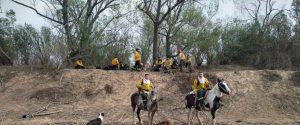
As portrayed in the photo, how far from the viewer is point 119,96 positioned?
103 ft

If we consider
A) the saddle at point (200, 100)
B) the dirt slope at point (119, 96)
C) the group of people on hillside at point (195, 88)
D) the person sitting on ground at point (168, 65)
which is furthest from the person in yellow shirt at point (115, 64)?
the saddle at point (200, 100)

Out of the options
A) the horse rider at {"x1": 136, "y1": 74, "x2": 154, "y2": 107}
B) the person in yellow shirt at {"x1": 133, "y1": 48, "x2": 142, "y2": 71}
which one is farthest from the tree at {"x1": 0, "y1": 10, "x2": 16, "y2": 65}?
the horse rider at {"x1": 136, "y1": 74, "x2": 154, "y2": 107}

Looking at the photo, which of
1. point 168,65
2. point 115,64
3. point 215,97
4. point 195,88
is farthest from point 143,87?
point 115,64

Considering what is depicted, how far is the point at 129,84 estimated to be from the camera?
3259 centimetres

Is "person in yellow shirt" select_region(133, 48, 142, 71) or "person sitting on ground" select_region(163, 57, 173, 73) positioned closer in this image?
"person in yellow shirt" select_region(133, 48, 142, 71)

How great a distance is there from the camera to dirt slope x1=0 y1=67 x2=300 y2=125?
91.5ft

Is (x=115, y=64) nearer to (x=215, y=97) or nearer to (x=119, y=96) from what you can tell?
(x=119, y=96)

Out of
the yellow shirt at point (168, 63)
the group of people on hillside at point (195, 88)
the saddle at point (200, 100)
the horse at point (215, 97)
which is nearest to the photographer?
the horse at point (215, 97)

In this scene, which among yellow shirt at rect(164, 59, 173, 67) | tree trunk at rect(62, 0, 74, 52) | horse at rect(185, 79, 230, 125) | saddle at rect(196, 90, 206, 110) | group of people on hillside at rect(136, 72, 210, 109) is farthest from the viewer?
tree trunk at rect(62, 0, 74, 52)

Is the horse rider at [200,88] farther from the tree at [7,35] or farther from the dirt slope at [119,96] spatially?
the tree at [7,35]

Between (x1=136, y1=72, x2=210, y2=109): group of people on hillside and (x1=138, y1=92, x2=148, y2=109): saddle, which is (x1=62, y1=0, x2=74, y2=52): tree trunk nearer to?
(x1=136, y1=72, x2=210, y2=109): group of people on hillside

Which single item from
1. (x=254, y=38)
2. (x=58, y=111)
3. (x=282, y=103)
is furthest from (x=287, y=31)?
(x=58, y=111)

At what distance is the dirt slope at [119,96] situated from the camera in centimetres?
2789

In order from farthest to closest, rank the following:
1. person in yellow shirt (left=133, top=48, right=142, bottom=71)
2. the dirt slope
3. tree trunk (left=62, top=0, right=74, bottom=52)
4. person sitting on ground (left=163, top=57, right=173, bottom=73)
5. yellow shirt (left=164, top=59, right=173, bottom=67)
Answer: tree trunk (left=62, top=0, right=74, bottom=52), yellow shirt (left=164, top=59, right=173, bottom=67), person sitting on ground (left=163, top=57, right=173, bottom=73), person in yellow shirt (left=133, top=48, right=142, bottom=71), the dirt slope
